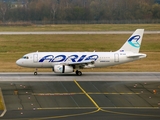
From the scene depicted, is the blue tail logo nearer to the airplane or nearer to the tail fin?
the tail fin

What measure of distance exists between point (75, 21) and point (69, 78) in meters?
105

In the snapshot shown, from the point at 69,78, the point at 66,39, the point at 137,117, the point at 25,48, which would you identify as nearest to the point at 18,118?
the point at 137,117

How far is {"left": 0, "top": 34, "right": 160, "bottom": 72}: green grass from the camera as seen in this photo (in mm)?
81438

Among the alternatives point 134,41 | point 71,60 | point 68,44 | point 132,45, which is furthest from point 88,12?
point 71,60

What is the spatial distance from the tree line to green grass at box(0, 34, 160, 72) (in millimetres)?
48575

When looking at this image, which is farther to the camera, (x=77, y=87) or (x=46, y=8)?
(x=46, y=8)

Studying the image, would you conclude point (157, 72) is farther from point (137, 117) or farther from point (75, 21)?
point (75, 21)

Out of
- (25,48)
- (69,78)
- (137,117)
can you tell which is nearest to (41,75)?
(69,78)

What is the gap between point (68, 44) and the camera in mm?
100875

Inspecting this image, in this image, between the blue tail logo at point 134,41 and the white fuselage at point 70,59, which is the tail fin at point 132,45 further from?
the white fuselage at point 70,59

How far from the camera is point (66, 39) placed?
108 metres

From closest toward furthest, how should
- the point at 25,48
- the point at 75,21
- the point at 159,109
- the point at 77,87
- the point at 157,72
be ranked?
the point at 159,109, the point at 77,87, the point at 157,72, the point at 25,48, the point at 75,21

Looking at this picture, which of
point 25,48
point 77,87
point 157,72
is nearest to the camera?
point 77,87

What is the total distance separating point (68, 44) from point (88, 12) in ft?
232
